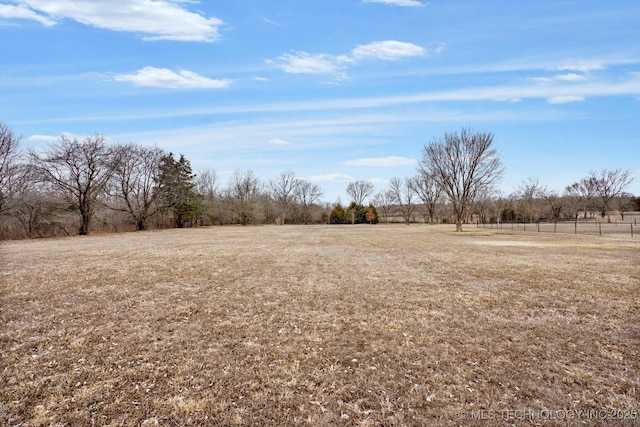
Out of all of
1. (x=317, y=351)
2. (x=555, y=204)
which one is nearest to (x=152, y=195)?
(x=317, y=351)

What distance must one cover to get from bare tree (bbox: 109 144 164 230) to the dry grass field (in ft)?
88.4

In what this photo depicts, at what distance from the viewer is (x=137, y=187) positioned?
35188 millimetres

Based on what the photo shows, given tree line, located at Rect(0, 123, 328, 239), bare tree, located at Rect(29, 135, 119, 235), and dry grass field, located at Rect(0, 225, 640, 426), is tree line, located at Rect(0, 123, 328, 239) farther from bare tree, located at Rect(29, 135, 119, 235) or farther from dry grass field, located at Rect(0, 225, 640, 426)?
dry grass field, located at Rect(0, 225, 640, 426)

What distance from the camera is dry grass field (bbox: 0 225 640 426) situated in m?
3.24

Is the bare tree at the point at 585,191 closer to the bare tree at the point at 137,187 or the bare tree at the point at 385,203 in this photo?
the bare tree at the point at 385,203

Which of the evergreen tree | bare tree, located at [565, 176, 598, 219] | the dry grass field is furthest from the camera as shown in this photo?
bare tree, located at [565, 176, 598, 219]

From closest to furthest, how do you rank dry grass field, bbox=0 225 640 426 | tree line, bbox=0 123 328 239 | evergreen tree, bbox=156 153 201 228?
dry grass field, bbox=0 225 640 426
tree line, bbox=0 123 328 239
evergreen tree, bbox=156 153 201 228

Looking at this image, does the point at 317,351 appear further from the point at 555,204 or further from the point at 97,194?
the point at 555,204

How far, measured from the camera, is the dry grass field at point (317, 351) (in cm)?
324

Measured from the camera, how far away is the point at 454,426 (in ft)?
9.87

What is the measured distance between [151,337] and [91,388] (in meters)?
1.40

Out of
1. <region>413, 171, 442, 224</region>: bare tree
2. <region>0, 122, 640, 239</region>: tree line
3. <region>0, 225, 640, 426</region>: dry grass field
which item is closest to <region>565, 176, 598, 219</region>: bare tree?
<region>0, 122, 640, 239</region>: tree line

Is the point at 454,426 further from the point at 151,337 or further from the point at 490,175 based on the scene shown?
the point at 490,175

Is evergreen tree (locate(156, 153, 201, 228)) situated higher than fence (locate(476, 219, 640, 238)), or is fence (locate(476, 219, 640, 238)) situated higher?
evergreen tree (locate(156, 153, 201, 228))
